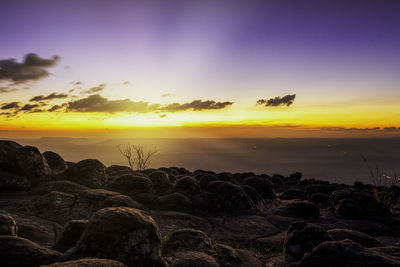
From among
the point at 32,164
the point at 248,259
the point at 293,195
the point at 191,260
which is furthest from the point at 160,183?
the point at 293,195

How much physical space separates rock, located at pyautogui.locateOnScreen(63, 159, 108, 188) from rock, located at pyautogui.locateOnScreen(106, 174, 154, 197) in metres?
0.72

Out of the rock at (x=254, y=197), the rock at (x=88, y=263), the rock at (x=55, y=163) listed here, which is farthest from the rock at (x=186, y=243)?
the rock at (x=55, y=163)

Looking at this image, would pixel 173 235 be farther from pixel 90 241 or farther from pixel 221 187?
pixel 221 187

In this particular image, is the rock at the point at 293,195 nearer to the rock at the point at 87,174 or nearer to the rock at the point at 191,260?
the rock at the point at 87,174

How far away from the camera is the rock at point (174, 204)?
37.7ft

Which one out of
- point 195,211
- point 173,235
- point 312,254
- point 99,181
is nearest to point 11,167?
point 99,181

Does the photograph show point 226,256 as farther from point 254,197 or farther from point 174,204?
point 254,197

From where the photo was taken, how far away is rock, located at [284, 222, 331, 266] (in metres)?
5.63

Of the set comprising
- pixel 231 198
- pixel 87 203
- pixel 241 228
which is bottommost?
pixel 241 228

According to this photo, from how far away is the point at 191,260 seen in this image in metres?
4.88

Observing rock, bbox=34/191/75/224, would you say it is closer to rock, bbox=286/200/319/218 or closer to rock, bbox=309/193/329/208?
rock, bbox=286/200/319/218

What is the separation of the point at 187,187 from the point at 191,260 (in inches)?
352

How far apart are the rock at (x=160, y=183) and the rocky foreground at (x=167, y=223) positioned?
6cm

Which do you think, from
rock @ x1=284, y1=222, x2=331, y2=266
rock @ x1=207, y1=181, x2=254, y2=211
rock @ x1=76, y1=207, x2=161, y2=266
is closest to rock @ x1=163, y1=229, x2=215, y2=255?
rock @ x1=76, y1=207, x2=161, y2=266
